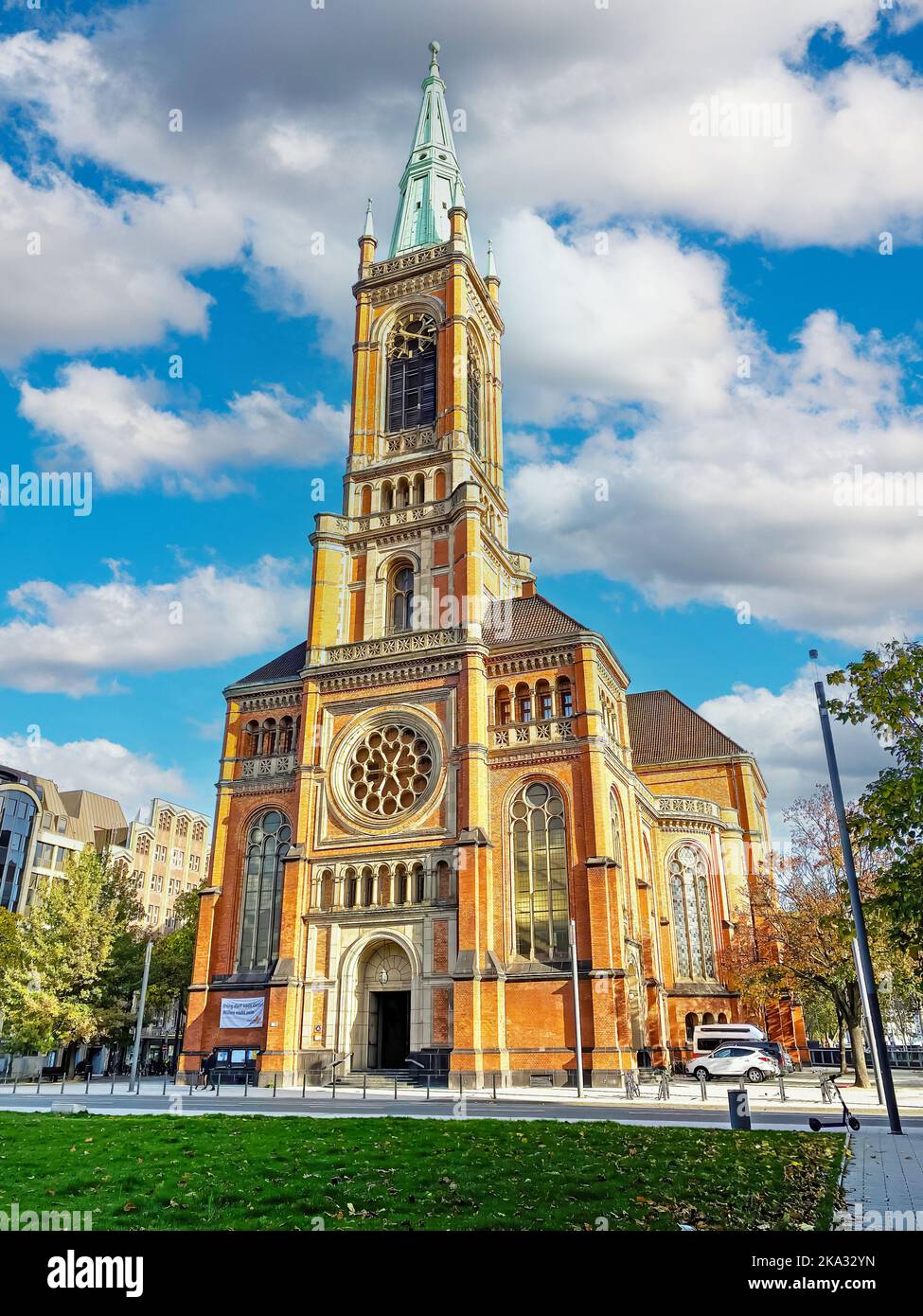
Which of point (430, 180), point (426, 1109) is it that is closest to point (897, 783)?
point (426, 1109)

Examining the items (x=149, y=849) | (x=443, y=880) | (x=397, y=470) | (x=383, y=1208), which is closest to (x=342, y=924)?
(x=443, y=880)

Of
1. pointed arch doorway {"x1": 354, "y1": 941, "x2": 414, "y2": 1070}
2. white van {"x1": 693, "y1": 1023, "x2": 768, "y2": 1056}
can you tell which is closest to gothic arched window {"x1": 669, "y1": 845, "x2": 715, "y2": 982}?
white van {"x1": 693, "y1": 1023, "x2": 768, "y2": 1056}

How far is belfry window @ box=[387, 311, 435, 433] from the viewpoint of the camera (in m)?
54.6

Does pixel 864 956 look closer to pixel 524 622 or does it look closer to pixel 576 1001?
pixel 576 1001

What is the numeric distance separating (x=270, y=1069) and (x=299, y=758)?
45.7ft

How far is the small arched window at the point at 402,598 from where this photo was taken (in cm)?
4909

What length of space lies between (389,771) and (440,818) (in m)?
3.79

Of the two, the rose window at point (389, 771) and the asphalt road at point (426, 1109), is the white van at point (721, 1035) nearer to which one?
the asphalt road at point (426, 1109)

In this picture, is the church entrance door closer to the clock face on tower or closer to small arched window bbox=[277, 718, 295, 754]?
small arched window bbox=[277, 718, 295, 754]

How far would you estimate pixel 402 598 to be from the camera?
4978cm

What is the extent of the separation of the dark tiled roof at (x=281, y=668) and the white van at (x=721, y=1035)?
2701 cm
